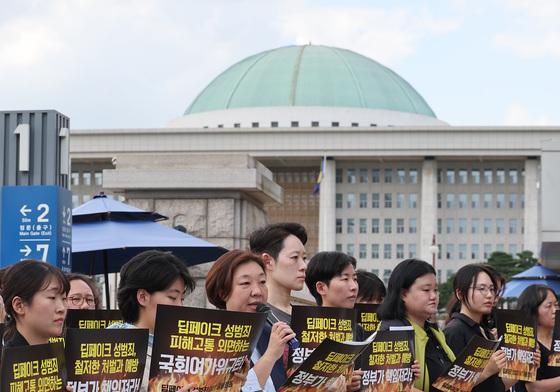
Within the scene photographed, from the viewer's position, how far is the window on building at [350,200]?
9044cm

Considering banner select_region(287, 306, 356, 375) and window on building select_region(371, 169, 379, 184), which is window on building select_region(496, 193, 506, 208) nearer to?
window on building select_region(371, 169, 379, 184)

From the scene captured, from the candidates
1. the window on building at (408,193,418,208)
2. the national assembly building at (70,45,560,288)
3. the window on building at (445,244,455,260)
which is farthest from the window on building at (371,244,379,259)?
the window on building at (445,244,455,260)

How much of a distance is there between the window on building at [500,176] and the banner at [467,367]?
85050 millimetres

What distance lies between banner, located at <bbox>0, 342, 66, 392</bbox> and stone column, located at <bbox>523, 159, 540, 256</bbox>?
8005cm

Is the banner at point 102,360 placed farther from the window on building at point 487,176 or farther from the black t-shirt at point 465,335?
the window on building at point 487,176

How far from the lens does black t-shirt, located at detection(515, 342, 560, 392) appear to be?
24.2 ft

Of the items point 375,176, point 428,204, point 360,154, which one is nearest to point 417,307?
point 360,154

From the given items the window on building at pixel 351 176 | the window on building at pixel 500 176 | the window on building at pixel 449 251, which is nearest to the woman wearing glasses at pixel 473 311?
the window on building at pixel 351 176

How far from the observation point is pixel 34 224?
27.5 feet

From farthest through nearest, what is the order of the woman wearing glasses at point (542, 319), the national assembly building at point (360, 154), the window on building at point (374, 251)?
the window on building at point (374, 251)
the national assembly building at point (360, 154)
the woman wearing glasses at point (542, 319)

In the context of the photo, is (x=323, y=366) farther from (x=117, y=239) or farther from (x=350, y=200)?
(x=350, y=200)

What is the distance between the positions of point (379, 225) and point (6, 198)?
82.7 m

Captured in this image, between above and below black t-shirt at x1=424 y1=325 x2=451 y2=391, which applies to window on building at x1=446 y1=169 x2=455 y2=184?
above

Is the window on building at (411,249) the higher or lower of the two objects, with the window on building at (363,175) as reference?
lower
